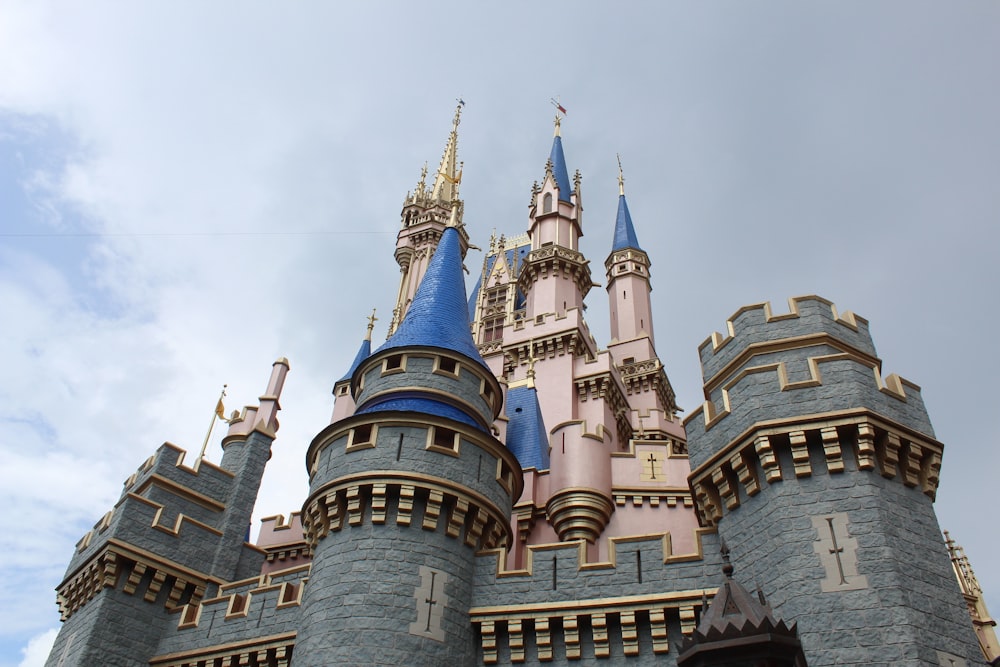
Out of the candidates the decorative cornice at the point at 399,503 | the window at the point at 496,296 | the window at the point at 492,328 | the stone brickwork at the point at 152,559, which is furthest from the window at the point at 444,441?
the window at the point at 496,296

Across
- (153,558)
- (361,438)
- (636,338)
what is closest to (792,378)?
(361,438)

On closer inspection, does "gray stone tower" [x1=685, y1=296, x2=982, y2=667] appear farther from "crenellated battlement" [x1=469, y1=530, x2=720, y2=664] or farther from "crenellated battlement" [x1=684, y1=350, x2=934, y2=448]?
"crenellated battlement" [x1=469, y1=530, x2=720, y2=664]

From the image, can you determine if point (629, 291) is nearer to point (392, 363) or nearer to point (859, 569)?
point (392, 363)

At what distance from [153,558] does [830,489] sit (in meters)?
15.3

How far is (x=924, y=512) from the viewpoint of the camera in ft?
38.1

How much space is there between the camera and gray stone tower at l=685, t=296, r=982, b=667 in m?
10.3

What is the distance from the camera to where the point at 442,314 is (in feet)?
61.8

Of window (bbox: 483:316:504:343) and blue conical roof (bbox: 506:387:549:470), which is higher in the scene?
window (bbox: 483:316:504:343)

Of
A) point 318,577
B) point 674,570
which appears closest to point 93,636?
point 318,577

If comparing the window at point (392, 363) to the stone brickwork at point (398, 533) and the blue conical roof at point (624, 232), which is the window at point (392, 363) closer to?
the stone brickwork at point (398, 533)

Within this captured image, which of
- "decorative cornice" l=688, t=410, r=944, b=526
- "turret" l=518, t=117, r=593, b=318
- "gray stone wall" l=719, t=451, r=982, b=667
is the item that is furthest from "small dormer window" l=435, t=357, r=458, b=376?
"turret" l=518, t=117, r=593, b=318

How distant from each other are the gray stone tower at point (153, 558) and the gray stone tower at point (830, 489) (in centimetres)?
1285

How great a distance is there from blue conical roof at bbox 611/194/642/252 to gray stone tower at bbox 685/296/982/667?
27037 millimetres

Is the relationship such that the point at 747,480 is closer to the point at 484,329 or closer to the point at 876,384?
the point at 876,384
